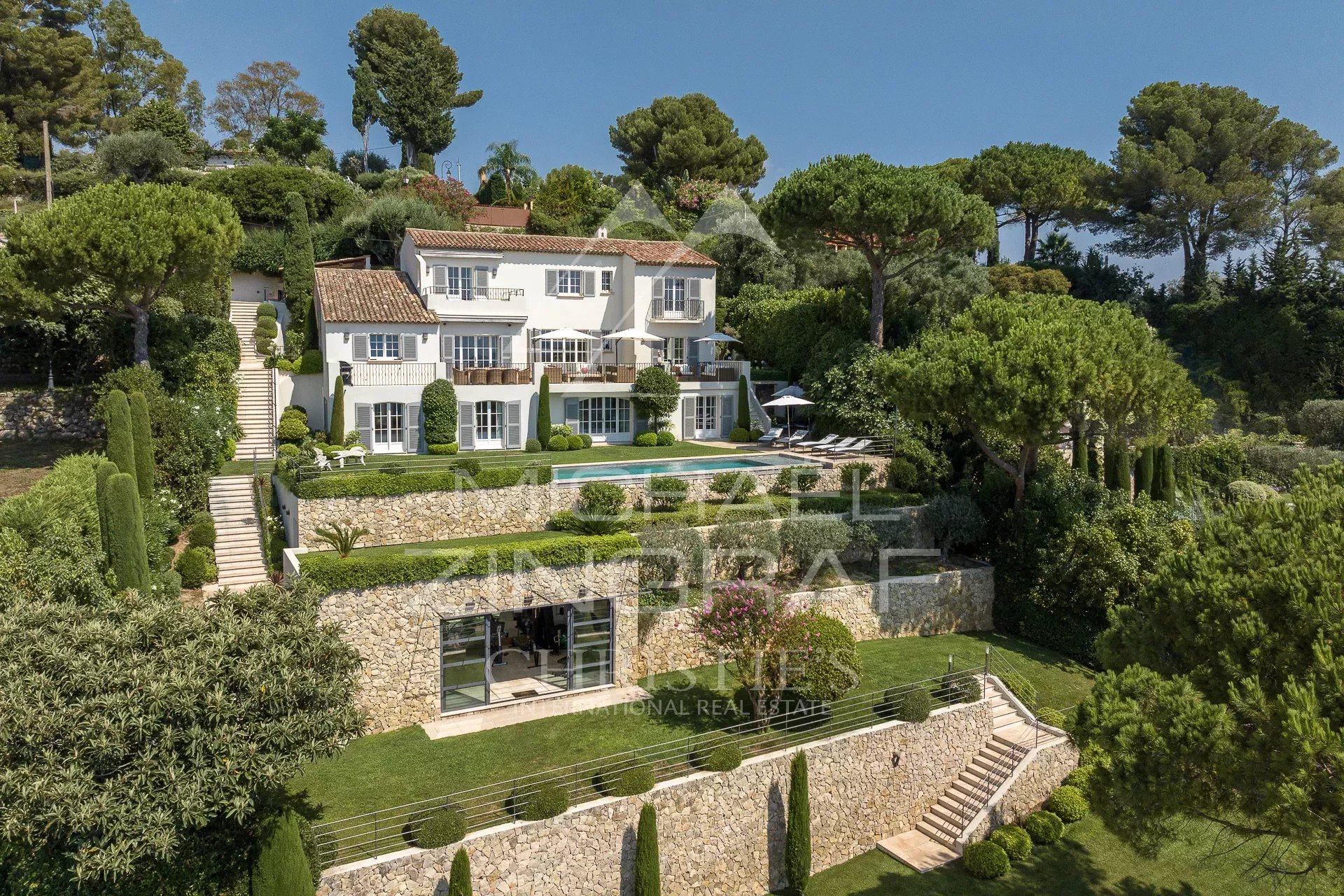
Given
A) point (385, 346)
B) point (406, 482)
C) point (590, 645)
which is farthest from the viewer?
point (385, 346)

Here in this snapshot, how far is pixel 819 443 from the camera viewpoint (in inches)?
1326

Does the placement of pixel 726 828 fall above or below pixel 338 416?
below

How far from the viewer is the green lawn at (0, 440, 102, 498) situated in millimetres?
24094

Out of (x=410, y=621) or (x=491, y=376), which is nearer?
(x=410, y=621)

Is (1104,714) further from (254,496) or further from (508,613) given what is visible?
(254,496)

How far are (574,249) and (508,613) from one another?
2040 cm

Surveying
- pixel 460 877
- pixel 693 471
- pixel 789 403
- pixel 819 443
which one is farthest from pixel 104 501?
pixel 789 403

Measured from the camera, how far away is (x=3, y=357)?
3184 centimetres

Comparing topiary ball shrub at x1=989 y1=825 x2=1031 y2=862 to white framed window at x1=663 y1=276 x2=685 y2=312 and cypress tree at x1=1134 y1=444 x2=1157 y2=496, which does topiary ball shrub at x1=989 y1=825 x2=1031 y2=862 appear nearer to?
cypress tree at x1=1134 y1=444 x2=1157 y2=496

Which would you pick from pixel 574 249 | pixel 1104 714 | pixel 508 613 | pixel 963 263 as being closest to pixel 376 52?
pixel 574 249

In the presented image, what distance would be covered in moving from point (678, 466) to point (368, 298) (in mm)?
14380

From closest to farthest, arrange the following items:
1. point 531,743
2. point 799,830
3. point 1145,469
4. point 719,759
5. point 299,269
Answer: point 719,759 < point 799,830 < point 531,743 < point 1145,469 < point 299,269

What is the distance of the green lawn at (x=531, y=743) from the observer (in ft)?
53.7

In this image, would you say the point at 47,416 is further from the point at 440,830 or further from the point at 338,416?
the point at 440,830
